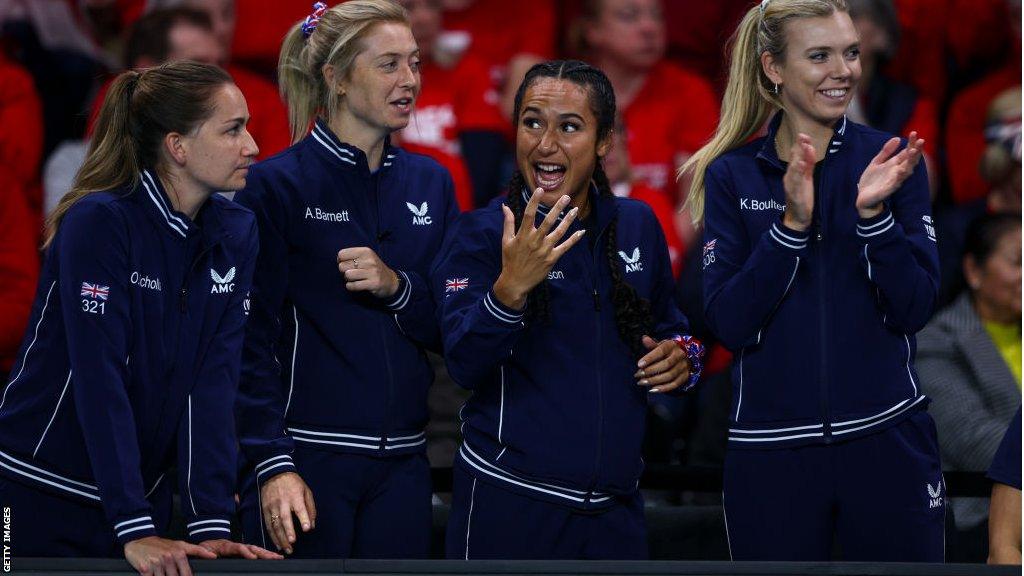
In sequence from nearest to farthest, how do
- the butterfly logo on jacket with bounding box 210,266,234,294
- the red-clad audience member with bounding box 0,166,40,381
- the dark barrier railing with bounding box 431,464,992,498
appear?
the butterfly logo on jacket with bounding box 210,266,234,294 < the dark barrier railing with bounding box 431,464,992,498 < the red-clad audience member with bounding box 0,166,40,381

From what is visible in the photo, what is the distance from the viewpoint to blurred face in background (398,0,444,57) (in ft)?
19.2

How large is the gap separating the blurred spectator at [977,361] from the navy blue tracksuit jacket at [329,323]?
1.77 m

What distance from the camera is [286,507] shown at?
3600mm

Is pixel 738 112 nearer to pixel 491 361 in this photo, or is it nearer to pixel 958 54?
pixel 491 361

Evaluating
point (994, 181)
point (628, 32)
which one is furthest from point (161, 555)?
point (994, 181)

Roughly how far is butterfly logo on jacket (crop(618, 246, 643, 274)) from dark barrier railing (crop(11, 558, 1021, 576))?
38.1 inches

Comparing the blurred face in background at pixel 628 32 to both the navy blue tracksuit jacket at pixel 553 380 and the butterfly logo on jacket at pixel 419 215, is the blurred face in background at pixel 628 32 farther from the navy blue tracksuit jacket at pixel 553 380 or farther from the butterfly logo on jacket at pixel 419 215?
the navy blue tracksuit jacket at pixel 553 380

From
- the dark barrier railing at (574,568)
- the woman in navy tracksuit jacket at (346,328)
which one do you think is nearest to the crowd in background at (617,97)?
the woman in navy tracksuit jacket at (346,328)

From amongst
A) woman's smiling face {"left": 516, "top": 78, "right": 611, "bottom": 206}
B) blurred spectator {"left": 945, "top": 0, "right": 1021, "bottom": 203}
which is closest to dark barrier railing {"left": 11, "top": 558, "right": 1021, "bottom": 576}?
woman's smiling face {"left": 516, "top": 78, "right": 611, "bottom": 206}

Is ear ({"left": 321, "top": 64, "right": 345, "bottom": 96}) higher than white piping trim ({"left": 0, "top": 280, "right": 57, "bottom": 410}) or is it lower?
higher

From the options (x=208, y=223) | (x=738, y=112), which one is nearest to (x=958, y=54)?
(x=738, y=112)

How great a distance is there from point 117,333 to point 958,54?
14.6 ft

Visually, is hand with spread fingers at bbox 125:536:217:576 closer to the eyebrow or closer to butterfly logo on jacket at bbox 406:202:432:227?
butterfly logo on jacket at bbox 406:202:432:227

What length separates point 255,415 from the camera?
3686 mm
